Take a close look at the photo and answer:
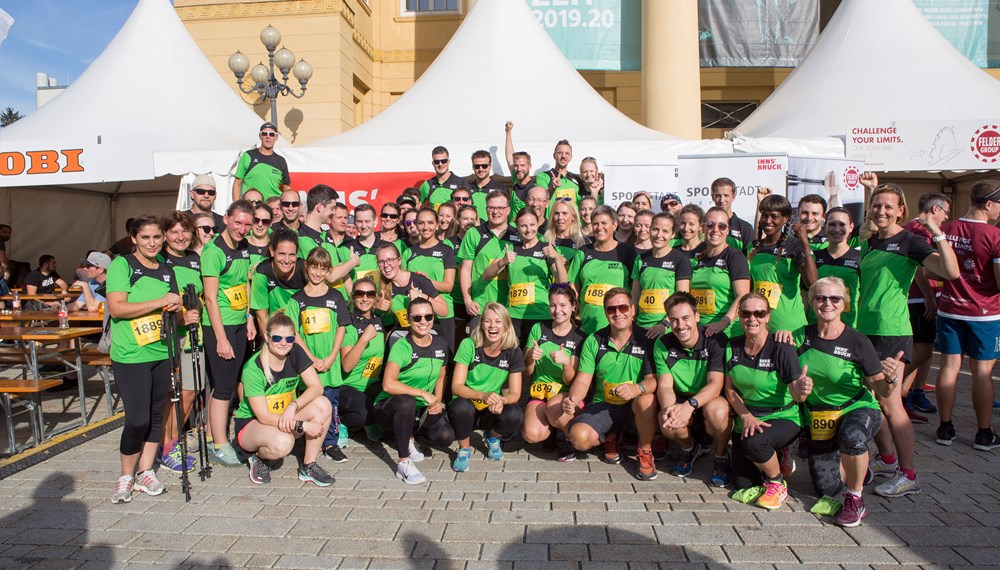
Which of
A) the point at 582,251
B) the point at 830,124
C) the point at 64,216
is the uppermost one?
the point at 830,124

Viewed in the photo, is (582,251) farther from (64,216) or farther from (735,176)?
(64,216)

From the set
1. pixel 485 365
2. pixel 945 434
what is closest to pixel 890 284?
pixel 945 434

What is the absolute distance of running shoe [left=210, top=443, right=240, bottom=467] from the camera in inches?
166

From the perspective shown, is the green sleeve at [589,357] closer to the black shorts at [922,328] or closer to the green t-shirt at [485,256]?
the green t-shirt at [485,256]

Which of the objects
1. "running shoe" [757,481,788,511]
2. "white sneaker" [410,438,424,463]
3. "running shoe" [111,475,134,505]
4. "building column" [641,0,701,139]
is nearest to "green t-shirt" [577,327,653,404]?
"running shoe" [757,481,788,511]

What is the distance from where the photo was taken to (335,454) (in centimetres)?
435

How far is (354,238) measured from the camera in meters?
5.29

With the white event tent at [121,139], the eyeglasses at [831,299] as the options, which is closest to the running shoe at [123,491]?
the eyeglasses at [831,299]

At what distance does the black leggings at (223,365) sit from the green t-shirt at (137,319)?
18.2 inches

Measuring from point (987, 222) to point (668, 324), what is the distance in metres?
2.28

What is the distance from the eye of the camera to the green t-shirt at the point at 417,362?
4336mm

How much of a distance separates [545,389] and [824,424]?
1692 mm

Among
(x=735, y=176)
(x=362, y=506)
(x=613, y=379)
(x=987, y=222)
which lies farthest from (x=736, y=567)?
(x=735, y=176)

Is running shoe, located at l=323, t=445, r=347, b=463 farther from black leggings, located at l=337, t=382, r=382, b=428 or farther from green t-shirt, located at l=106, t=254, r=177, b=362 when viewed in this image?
green t-shirt, located at l=106, t=254, r=177, b=362
